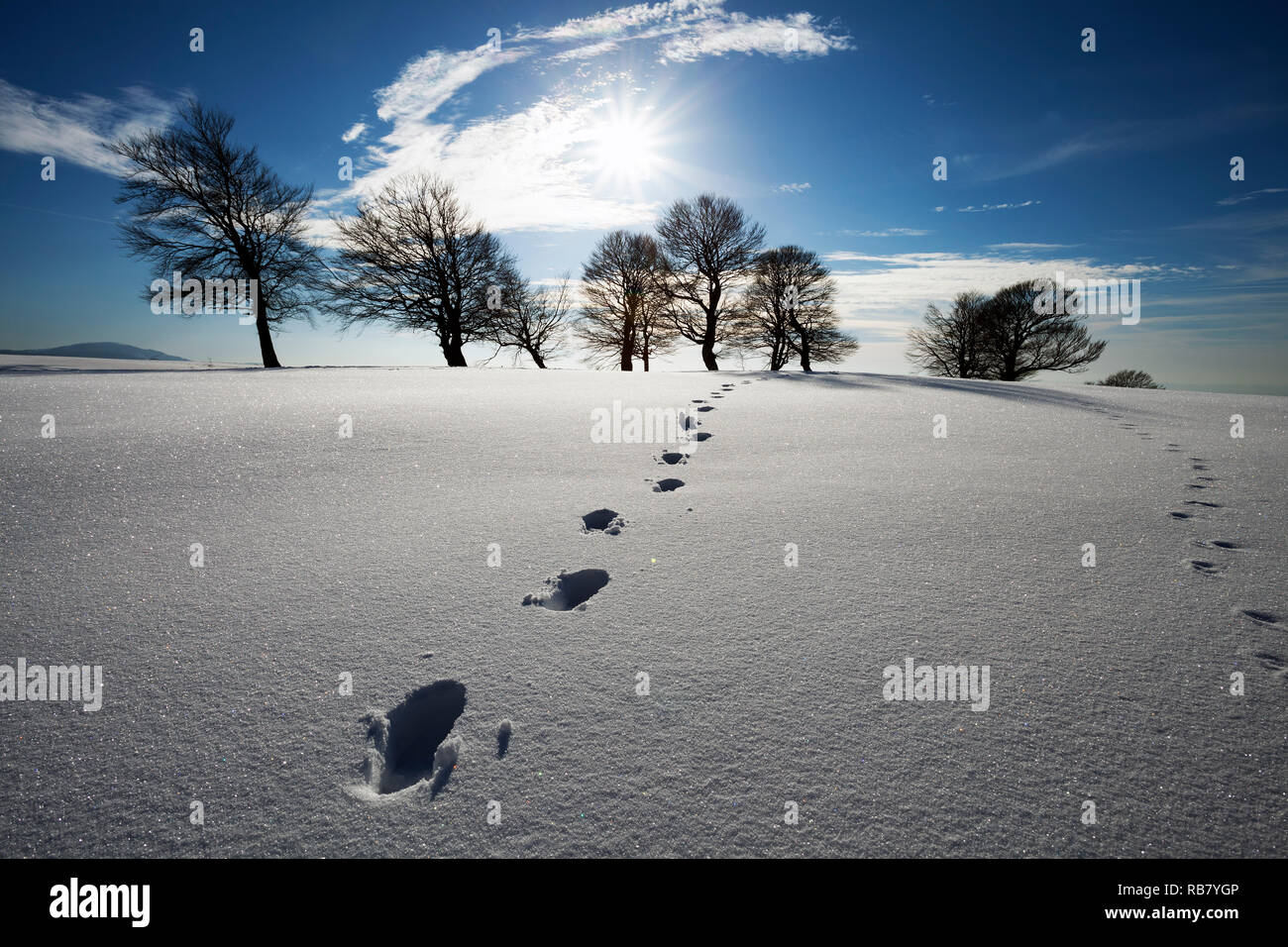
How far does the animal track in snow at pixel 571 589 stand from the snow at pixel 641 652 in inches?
1.7

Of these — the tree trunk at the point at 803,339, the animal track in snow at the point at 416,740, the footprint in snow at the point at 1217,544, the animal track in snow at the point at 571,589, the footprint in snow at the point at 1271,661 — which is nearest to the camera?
the animal track in snow at the point at 416,740

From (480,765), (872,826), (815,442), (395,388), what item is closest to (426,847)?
(480,765)

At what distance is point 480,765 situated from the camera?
1.26 meters

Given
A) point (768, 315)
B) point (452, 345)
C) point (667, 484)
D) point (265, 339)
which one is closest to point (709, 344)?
point (768, 315)

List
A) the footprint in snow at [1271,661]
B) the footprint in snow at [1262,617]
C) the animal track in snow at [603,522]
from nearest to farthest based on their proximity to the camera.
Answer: the footprint in snow at [1271,661] < the footprint in snow at [1262,617] < the animal track in snow at [603,522]

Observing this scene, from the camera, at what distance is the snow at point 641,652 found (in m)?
1.14

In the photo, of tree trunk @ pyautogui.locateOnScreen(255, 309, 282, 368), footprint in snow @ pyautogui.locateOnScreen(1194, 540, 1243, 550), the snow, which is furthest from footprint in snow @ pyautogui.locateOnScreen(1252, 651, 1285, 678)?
tree trunk @ pyautogui.locateOnScreen(255, 309, 282, 368)

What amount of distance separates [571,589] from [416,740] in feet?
2.64

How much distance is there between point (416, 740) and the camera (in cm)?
144

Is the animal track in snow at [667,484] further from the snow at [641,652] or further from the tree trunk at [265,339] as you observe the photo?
the tree trunk at [265,339]

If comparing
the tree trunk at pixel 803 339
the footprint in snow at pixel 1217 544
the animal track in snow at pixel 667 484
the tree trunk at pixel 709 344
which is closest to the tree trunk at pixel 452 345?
the tree trunk at pixel 709 344

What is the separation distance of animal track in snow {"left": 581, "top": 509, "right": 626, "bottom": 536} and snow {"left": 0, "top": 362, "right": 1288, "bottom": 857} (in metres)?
0.05

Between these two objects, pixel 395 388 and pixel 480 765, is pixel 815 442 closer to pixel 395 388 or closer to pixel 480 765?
pixel 480 765
